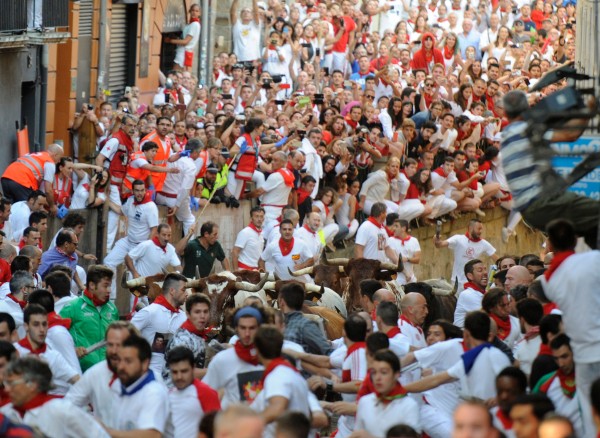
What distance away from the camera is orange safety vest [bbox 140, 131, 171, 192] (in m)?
21.0

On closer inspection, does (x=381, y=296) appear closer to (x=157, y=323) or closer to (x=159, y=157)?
(x=157, y=323)

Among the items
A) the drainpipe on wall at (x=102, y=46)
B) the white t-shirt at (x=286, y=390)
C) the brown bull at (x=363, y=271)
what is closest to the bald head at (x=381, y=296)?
the brown bull at (x=363, y=271)

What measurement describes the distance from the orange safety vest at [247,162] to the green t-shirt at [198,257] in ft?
9.34

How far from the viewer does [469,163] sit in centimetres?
2581

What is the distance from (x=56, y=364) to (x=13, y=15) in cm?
1054

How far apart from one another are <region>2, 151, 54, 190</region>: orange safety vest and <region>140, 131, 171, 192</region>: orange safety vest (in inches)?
65.4

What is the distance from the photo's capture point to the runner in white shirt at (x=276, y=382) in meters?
10.6

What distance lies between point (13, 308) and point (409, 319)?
335 centimetres

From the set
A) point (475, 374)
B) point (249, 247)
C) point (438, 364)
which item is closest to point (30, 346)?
point (438, 364)

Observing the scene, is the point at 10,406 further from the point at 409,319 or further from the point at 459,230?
the point at 459,230

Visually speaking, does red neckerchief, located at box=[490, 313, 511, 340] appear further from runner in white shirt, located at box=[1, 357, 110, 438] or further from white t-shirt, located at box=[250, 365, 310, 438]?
runner in white shirt, located at box=[1, 357, 110, 438]

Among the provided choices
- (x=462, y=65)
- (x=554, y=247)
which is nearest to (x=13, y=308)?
(x=554, y=247)

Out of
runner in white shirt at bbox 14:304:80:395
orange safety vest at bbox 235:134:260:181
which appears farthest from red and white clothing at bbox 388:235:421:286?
runner in white shirt at bbox 14:304:80:395

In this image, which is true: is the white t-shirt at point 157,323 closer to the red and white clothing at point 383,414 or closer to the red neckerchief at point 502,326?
the red neckerchief at point 502,326
